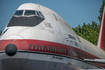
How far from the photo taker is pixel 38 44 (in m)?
11.3

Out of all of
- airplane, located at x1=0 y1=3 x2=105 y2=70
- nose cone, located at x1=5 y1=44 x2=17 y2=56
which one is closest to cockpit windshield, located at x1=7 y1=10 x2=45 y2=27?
airplane, located at x1=0 y1=3 x2=105 y2=70

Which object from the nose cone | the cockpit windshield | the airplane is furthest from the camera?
the cockpit windshield

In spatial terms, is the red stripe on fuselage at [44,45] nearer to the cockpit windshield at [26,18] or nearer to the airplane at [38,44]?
the airplane at [38,44]

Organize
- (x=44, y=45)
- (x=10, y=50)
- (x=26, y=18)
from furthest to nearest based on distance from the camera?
(x=26, y=18) < (x=44, y=45) < (x=10, y=50)

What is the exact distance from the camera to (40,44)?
11.4 m

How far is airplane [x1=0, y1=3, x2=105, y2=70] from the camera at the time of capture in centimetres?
1059

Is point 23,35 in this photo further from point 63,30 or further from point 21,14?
point 63,30

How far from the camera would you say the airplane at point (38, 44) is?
34.8 ft

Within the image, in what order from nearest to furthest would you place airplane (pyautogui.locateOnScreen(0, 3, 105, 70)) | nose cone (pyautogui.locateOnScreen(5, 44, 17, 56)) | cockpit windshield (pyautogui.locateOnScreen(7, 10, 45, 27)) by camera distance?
1. nose cone (pyautogui.locateOnScreen(5, 44, 17, 56))
2. airplane (pyautogui.locateOnScreen(0, 3, 105, 70))
3. cockpit windshield (pyautogui.locateOnScreen(7, 10, 45, 27))

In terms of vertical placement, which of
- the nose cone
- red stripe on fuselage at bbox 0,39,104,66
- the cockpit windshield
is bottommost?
the nose cone

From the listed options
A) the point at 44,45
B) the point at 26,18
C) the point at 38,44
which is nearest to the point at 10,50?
the point at 38,44

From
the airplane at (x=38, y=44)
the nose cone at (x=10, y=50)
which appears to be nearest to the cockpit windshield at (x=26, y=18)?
the airplane at (x=38, y=44)

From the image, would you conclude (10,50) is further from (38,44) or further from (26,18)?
(26,18)

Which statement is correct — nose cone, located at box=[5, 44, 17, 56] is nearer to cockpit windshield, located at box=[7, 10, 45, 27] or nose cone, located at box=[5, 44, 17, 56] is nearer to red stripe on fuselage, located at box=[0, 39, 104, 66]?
red stripe on fuselage, located at box=[0, 39, 104, 66]
